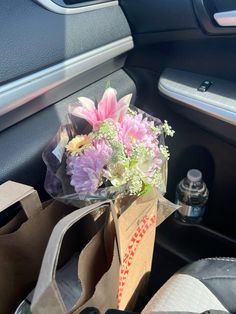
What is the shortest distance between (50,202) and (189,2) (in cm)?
56

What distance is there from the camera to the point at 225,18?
2.81ft

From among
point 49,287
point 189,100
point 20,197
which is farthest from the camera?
point 189,100

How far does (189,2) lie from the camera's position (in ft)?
2.87

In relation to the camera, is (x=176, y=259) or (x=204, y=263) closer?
(x=204, y=263)

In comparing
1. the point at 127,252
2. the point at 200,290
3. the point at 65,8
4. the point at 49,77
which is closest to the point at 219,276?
the point at 200,290

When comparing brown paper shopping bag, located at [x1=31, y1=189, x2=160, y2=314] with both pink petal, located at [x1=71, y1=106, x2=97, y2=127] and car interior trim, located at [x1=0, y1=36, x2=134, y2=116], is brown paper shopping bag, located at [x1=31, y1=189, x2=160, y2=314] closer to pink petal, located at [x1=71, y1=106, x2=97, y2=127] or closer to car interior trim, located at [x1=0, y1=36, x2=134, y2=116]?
pink petal, located at [x1=71, y1=106, x2=97, y2=127]

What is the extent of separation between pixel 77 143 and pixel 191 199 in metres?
0.52

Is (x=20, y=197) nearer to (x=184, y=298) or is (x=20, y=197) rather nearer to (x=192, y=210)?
(x=184, y=298)

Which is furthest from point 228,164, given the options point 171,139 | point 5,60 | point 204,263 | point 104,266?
point 5,60

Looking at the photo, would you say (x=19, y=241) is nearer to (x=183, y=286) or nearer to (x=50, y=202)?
(x=50, y=202)

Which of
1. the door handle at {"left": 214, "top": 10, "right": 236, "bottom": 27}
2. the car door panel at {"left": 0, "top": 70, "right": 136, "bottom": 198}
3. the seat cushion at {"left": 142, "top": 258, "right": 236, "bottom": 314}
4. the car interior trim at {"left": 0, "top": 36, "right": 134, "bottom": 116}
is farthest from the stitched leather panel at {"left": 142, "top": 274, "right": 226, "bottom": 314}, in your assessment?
the door handle at {"left": 214, "top": 10, "right": 236, "bottom": 27}

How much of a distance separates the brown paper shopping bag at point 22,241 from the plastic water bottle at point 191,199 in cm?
48

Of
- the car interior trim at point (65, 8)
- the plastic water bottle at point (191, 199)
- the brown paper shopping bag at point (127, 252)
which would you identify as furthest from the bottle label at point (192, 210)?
the car interior trim at point (65, 8)

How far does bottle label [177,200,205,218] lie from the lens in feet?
3.52
